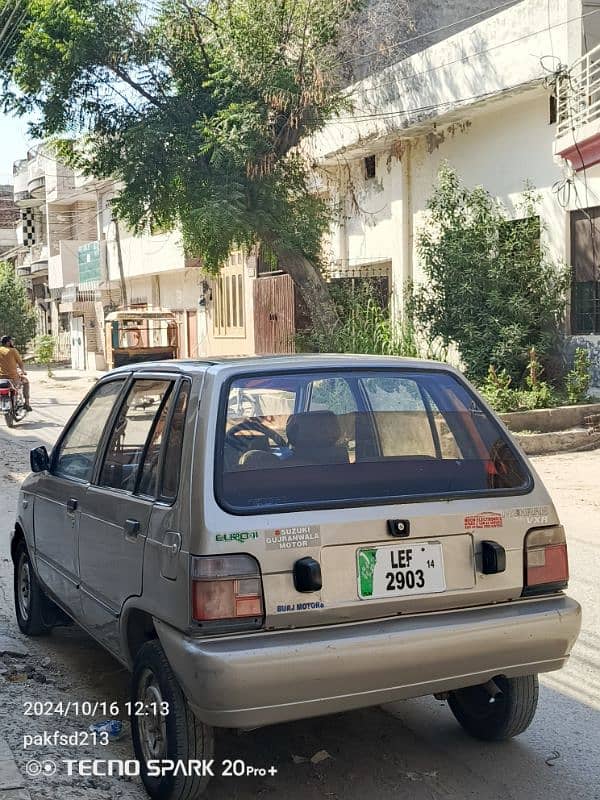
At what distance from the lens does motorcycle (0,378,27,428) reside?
1842cm

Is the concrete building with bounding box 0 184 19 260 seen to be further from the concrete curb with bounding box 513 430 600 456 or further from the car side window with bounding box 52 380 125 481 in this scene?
the car side window with bounding box 52 380 125 481

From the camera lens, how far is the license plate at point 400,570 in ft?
11.4

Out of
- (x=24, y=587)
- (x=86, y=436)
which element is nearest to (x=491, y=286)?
(x=24, y=587)

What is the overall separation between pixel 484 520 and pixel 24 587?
3324 millimetres

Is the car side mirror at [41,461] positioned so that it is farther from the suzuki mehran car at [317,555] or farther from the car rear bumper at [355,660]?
the car rear bumper at [355,660]

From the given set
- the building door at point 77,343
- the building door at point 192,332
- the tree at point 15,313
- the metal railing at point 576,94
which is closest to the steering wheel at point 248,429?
the metal railing at point 576,94

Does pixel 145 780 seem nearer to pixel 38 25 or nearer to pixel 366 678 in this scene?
pixel 366 678

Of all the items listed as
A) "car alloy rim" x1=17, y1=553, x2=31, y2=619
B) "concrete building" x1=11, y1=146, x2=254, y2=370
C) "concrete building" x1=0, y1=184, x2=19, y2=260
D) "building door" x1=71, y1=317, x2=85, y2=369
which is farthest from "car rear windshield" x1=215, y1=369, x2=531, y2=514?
"concrete building" x1=0, y1=184, x2=19, y2=260

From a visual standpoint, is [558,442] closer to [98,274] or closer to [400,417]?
[400,417]

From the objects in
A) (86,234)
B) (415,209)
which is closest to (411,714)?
(415,209)

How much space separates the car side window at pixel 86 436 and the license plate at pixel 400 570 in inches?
66.1

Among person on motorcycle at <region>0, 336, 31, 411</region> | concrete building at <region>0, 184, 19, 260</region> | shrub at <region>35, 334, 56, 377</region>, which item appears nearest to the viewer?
person on motorcycle at <region>0, 336, 31, 411</region>

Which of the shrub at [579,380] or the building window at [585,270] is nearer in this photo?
the shrub at [579,380]

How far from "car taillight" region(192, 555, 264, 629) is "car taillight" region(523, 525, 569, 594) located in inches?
42.1
